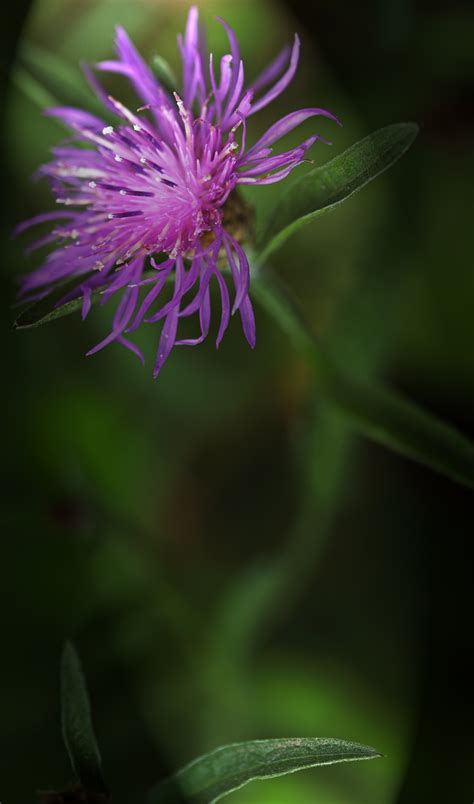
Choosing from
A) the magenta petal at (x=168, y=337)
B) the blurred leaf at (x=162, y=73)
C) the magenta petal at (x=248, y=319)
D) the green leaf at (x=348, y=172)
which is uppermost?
the blurred leaf at (x=162, y=73)

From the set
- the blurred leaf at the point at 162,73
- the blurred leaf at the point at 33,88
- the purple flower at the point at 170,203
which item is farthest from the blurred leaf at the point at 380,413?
the blurred leaf at the point at 33,88

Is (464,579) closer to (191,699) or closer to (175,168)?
(191,699)

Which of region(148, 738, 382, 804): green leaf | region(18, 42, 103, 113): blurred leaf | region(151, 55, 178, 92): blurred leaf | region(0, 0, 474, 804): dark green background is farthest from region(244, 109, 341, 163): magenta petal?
region(148, 738, 382, 804): green leaf

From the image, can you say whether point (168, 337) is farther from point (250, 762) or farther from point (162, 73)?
point (250, 762)

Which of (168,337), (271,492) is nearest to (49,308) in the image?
(168,337)

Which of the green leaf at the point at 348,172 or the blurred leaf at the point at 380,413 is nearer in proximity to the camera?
the green leaf at the point at 348,172

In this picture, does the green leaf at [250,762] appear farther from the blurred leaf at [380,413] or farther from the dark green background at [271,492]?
the dark green background at [271,492]

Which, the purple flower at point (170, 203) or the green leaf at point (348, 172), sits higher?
the purple flower at point (170, 203)

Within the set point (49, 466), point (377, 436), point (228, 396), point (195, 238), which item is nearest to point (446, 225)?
point (228, 396)
